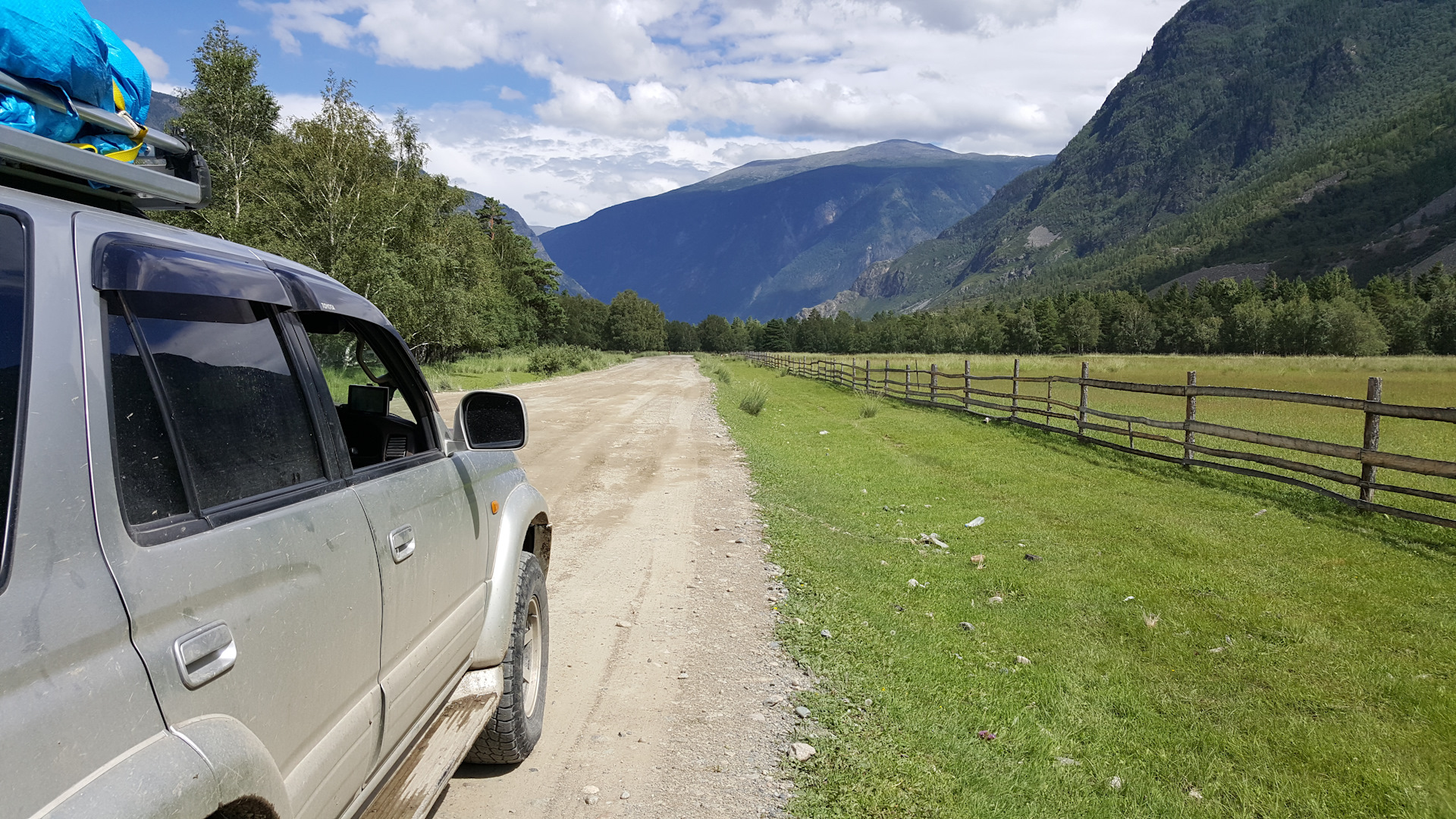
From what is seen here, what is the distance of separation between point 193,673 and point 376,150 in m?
36.3

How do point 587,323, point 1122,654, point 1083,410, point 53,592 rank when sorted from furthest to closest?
point 587,323, point 1083,410, point 1122,654, point 53,592

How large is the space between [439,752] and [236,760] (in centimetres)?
134

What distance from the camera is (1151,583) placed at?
271 inches

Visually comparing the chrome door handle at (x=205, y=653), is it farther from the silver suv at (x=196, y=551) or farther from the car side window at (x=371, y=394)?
the car side window at (x=371, y=394)

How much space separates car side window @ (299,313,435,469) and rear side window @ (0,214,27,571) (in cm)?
139

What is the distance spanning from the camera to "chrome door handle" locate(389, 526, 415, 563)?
A: 2367 mm

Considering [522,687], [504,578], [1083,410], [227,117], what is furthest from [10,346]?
[227,117]

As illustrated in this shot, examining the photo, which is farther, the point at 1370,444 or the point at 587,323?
the point at 587,323

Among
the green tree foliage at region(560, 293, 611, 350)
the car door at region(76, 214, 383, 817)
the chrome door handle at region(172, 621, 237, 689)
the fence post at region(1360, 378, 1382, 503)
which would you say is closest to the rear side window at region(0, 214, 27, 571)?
the car door at region(76, 214, 383, 817)

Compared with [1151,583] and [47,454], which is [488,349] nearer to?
[1151,583]

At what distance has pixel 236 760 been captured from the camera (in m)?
1.47

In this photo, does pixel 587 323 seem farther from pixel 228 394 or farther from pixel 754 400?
pixel 228 394

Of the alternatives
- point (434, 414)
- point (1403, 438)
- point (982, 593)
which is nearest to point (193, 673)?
point (434, 414)

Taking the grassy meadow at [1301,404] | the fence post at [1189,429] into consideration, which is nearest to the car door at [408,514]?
the grassy meadow at [1301,404]
